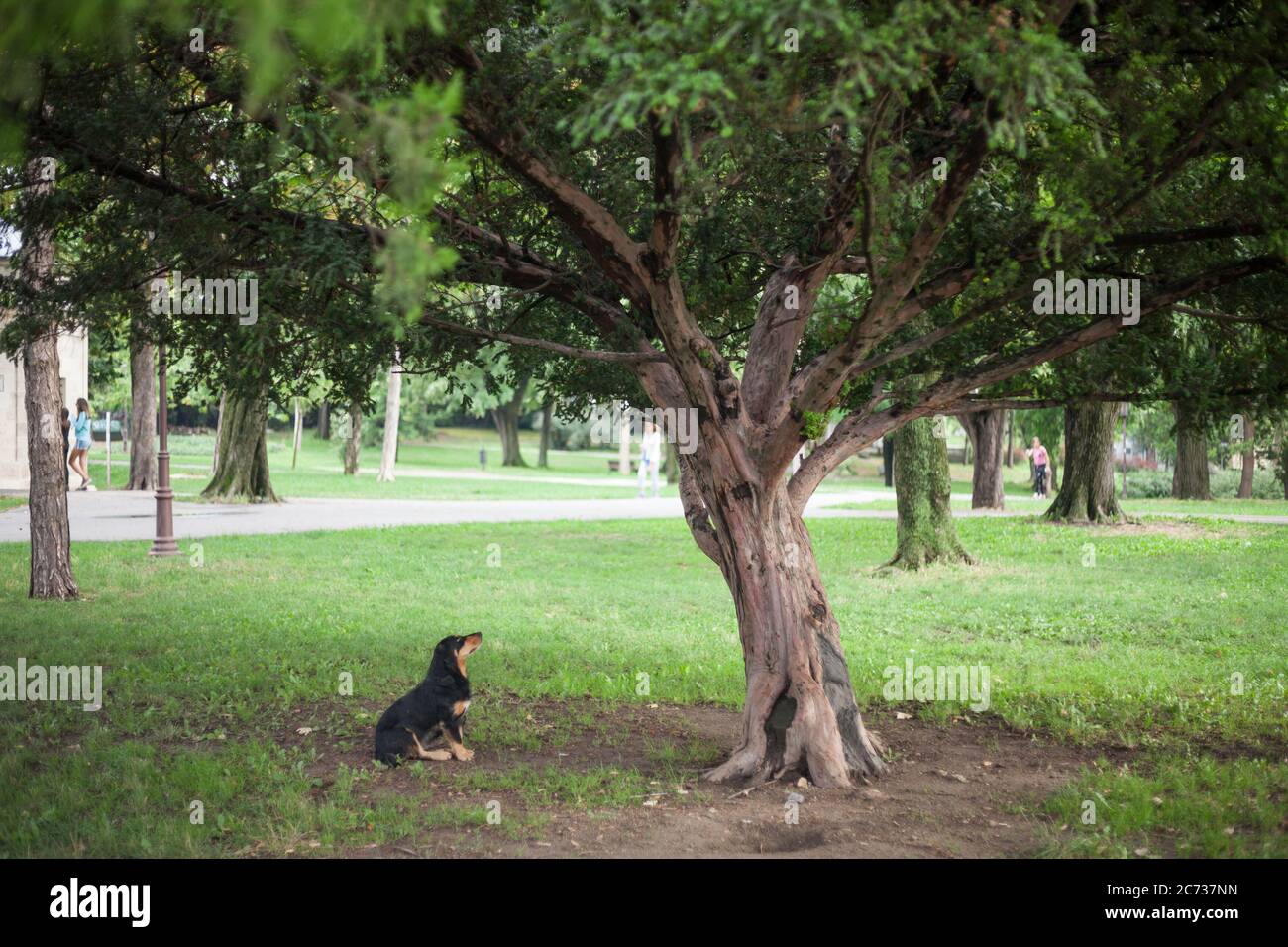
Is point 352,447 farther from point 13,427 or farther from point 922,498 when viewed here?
point 922,498

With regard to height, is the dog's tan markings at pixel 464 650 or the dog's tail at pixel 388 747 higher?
the dog's tan markings at pixel 464 650

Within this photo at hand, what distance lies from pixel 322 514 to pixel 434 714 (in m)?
17.7

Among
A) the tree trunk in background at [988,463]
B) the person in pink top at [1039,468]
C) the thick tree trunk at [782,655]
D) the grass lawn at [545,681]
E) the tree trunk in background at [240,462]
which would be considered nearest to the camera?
the grass lawn at [545,681]

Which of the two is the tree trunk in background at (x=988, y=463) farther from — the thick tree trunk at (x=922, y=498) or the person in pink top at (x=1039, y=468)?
the thick tree trunk at (x=922, y=498)

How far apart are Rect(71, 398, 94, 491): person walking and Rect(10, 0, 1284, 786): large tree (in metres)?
19.8

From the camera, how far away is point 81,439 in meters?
27.3

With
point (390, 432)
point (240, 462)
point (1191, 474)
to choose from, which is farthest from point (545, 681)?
point (390, 432)

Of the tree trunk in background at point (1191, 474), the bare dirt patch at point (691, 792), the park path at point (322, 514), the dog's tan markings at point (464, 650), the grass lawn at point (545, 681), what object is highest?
the tree trunk in background at point (1191, 474)

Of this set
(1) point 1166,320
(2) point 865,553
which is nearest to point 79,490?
(2) point 865,553

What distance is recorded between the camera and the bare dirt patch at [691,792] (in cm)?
623

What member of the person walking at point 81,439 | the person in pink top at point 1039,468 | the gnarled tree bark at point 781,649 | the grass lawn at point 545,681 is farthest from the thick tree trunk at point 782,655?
the person in pink top at point 1039,468

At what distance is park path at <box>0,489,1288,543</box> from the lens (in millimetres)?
20359

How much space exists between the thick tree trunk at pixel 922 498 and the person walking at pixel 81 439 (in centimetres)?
1848

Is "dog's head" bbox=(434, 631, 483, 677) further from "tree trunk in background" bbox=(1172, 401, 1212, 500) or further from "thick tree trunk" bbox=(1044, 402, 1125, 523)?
"tree trunk in background" bbox=(1172, 401, 1212, 500)
